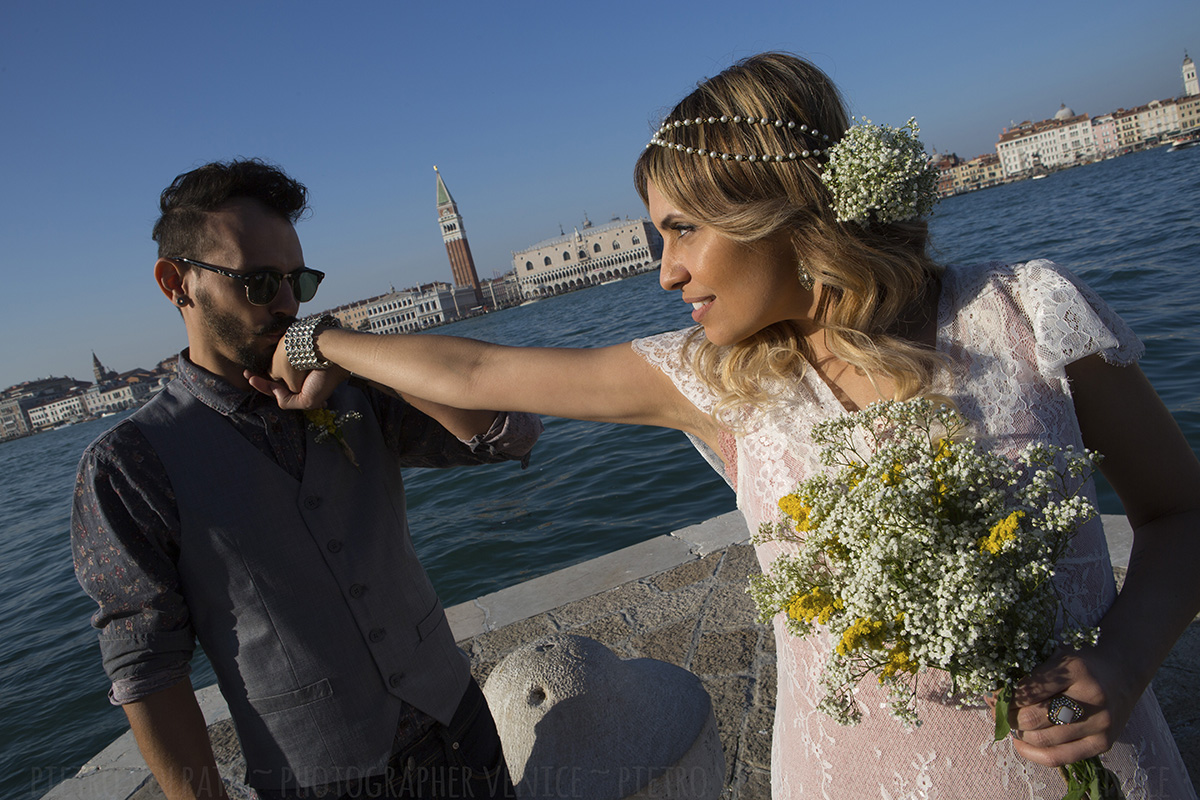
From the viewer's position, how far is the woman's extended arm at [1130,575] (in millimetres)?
1025

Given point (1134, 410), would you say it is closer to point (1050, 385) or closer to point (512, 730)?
point (1050, 385)

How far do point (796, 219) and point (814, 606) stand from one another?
617mm

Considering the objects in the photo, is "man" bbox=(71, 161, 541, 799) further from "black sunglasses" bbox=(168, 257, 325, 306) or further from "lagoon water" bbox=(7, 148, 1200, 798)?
"lagoon water" bbox=(7, 148, 1200, 798)

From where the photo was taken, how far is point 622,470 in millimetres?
8016

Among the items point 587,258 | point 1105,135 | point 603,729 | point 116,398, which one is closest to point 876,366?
point 603,729

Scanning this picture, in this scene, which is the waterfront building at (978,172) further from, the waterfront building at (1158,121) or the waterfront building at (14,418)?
the waterfront building at (14,418)

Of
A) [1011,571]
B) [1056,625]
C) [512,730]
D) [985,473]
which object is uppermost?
[985,473]

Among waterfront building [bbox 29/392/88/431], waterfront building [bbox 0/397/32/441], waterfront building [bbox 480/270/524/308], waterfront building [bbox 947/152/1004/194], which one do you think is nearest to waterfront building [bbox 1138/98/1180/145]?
waterfront building [bbox 947/152/1004/194]

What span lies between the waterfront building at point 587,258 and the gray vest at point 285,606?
4050 inches

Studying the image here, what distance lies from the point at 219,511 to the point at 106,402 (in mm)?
113934

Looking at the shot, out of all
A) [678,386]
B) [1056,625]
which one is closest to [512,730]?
[678,386]

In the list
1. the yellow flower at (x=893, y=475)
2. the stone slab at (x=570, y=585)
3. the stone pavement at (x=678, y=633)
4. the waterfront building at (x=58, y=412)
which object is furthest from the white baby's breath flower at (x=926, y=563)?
the waterfront building at (x=58, y=412)

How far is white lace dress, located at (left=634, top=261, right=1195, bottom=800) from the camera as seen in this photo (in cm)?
114

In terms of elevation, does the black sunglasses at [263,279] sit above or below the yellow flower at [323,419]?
above
